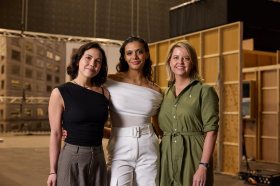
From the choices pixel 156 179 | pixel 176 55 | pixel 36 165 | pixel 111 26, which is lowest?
pixel 36 165

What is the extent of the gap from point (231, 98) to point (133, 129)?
385cm

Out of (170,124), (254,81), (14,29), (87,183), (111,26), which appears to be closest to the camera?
(87,183)

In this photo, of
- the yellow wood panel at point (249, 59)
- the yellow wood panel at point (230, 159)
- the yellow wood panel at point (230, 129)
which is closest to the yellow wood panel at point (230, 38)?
the yellow wood panel at point (230, 129)

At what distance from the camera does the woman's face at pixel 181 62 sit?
6.63 feet

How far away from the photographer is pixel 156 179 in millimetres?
2111

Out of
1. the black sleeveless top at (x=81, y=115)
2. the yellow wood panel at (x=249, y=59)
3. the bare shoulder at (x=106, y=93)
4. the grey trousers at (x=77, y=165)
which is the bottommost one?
the grey trousers at (x=77, y=165)

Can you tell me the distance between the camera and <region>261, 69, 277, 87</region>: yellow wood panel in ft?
24.6

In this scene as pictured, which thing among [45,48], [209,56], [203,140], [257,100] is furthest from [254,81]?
[203,140]

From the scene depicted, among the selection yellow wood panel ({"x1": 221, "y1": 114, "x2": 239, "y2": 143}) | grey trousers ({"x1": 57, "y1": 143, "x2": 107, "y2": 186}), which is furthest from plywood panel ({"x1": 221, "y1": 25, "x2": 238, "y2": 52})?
grey trousers ({"x1": 57, "y1": 143, "x2": 107, "y2": 186})

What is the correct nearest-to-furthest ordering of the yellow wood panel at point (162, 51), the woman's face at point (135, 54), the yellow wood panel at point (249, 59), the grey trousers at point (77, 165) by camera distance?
the grey trousers at point (77, 165) < the woman's face at point (135, 54) < the yellow wood panel at point (162, 51) < the yellow wood panel at point (249, 59)

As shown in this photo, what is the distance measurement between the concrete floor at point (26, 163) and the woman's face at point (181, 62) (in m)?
3.27

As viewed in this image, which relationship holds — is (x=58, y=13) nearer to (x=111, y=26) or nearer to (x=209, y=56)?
(x=111, y=26)

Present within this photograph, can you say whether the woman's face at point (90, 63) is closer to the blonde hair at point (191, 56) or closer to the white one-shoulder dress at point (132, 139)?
the white one-shoulder dress at point (132, 139)

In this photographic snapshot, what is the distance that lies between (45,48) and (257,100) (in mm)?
5553
